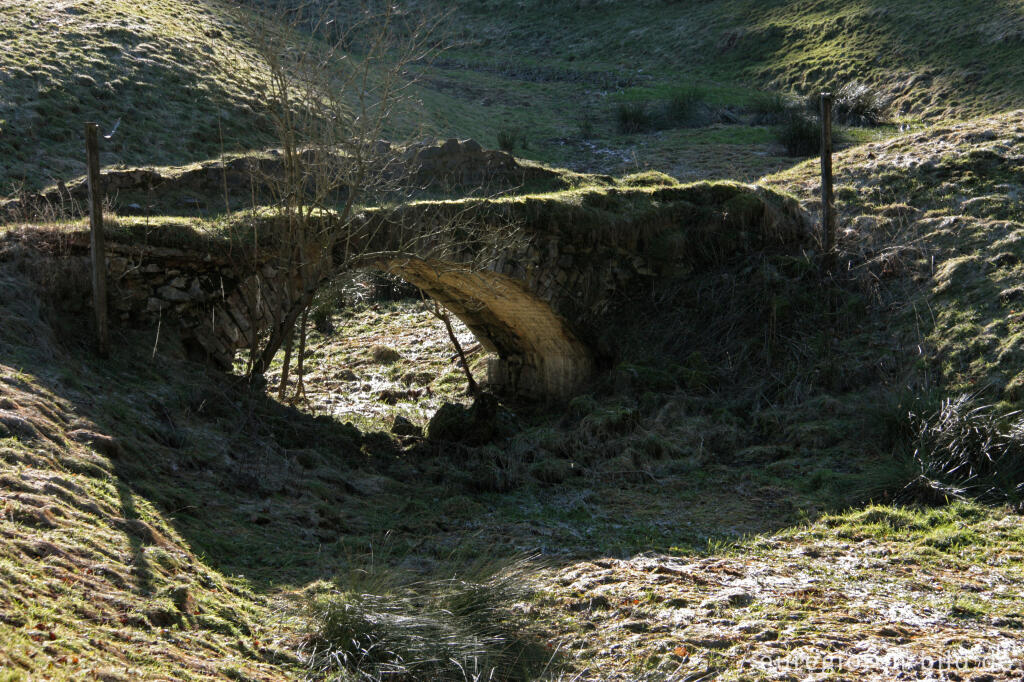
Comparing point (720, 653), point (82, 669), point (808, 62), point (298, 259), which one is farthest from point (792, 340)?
point (808, 62)

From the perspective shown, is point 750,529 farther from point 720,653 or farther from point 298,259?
point 298,259

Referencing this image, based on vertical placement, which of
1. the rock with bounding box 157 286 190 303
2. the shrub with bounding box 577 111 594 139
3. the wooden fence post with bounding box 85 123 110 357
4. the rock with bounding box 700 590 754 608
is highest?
the shrub with bounding box 577 111 594 139

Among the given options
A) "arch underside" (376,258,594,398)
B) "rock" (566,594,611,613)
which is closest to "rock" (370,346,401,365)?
"arch underside" (376,258,594,398)

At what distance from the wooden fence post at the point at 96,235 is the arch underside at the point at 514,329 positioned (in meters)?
3.33

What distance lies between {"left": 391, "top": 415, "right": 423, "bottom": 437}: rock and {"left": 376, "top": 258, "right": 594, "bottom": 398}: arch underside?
1.57m

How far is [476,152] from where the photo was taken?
42.1 ft

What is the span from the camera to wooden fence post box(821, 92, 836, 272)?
12.0 metres

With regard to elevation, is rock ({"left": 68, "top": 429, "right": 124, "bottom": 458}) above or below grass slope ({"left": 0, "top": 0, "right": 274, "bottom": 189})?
below

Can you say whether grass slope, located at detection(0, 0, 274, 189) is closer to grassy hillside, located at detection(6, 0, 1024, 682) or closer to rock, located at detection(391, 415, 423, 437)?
grassy hillside, located at detection(6, 0, 1024, 682)

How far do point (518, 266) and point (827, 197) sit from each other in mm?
4112

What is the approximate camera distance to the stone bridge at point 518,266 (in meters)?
9.26

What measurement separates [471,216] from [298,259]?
82.8 inches

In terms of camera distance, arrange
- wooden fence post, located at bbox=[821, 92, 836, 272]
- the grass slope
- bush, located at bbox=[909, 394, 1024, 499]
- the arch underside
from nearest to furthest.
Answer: bush, located at bbox=[909, 394, 1024, 499] → the arch underside → wooden fence post, located at bbox=[821, 92, 836, 272] → the grass slope

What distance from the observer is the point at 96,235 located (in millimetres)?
8016
